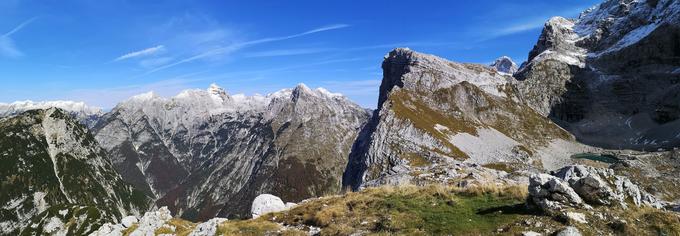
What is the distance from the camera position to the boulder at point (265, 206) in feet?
129

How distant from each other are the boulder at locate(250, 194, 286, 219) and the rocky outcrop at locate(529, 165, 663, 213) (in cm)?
2234

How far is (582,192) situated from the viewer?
2516 cm

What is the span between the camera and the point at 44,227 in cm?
17738

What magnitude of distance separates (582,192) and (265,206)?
25638mm

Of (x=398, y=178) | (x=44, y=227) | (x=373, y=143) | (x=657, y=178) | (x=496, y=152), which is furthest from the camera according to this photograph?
(x=44, y=227)

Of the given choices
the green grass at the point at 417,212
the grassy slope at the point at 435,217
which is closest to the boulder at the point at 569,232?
the grassy slope at the point at 435,217

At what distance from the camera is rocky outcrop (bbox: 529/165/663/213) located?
952 inches

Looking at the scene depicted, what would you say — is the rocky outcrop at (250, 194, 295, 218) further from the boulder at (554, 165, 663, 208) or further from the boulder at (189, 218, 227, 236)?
the boulder at (554, 165, 663, 208)

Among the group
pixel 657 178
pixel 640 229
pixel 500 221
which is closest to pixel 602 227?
A: pixel 640 229

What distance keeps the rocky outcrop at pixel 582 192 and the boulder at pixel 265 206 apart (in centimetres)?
2234

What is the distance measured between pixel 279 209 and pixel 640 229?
2737cm

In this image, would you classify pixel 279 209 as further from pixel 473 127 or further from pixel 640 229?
pixel 473 127

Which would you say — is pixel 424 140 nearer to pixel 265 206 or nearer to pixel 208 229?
pixel 265 206

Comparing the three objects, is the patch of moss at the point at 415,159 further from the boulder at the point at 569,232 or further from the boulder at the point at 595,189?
the boulder at the point at 569,232
